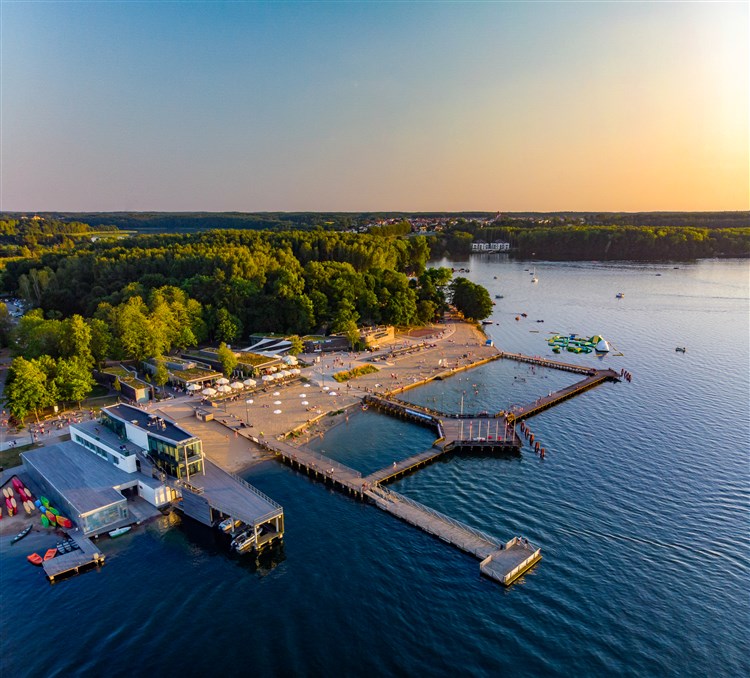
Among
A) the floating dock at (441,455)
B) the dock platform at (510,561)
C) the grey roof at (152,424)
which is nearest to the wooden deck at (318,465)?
Answer: the floating dock at (441,455)

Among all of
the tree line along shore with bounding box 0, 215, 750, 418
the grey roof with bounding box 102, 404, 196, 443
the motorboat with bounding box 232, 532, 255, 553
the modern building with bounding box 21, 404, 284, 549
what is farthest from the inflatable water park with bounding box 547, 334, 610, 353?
the motorboat with bounding box 232, 532, 255, 553

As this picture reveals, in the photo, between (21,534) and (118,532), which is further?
(118,532)

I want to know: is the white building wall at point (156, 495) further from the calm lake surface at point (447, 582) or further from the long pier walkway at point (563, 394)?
the long pier walkway at point (563, 394)

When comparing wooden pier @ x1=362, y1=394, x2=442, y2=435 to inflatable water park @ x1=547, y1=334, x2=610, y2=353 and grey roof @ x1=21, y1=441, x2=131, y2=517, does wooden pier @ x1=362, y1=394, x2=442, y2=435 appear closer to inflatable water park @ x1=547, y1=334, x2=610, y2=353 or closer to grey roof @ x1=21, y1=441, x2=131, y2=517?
grey roof @ x1=21, y1=441, x2=131, y2=517

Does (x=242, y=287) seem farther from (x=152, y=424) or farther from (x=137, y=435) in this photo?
(x=137, y=435)

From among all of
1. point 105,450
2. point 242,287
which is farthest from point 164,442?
point 242,287

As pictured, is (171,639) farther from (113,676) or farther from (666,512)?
(666,512)
